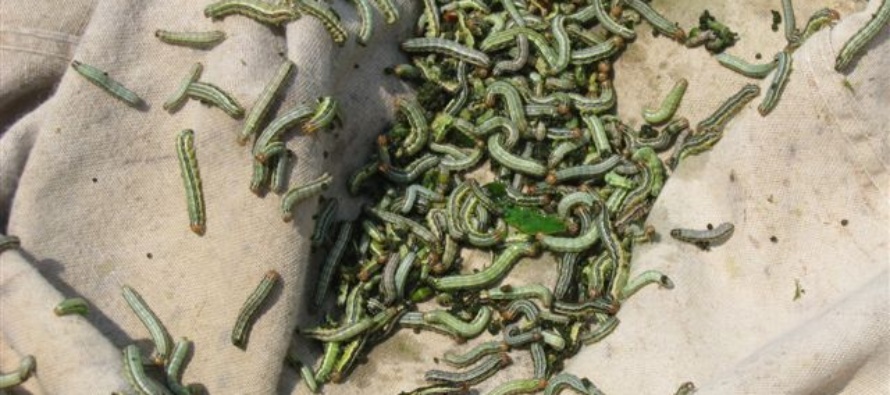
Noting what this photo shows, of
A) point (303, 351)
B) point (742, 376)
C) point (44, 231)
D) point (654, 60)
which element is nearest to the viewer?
point (742, 376)

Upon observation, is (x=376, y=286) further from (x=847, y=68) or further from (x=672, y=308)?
(x=847, y=68)

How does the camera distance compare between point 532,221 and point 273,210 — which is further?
point 532,221

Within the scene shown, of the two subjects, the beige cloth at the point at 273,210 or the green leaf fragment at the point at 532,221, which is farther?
the green leaf fragment at the point at 532,221

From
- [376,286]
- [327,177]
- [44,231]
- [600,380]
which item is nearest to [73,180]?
[44,231]

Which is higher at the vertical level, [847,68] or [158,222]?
[847,68]

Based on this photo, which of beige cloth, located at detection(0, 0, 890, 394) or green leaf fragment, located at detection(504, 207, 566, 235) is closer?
beige cloth, located at detection(0, 0, 890, 394)

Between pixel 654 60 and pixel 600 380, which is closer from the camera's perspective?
pixel 600 380

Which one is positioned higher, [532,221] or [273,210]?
[532,221]

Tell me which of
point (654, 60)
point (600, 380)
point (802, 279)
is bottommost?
point (600, 380)
